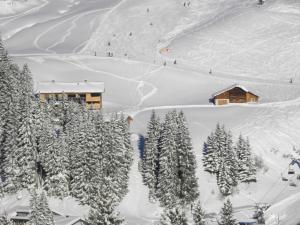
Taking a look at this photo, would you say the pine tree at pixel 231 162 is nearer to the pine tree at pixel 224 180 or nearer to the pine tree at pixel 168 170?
the pine tree at pixel 224 180

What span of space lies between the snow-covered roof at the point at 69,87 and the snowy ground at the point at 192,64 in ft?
11.7

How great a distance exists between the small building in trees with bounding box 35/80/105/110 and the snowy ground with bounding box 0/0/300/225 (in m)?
2.49

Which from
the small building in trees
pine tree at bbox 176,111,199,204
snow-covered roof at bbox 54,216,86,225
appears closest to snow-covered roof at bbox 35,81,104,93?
the small building in trees

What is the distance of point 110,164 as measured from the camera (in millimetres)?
82750

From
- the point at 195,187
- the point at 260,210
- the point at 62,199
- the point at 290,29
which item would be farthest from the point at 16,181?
the point at 290,29

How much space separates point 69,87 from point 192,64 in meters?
33.0

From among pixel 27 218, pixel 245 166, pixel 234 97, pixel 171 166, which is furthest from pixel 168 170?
pixel 234 97

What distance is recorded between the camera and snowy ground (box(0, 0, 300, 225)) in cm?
8631

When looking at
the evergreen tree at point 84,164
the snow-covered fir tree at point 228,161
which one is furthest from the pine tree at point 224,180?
the evergreen tree at point 84,164

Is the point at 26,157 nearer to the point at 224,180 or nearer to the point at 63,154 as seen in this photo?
the point at 63,154

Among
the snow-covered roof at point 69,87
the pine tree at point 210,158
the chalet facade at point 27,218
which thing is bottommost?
the chalet facade at point 27,218

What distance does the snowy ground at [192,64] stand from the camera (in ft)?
283

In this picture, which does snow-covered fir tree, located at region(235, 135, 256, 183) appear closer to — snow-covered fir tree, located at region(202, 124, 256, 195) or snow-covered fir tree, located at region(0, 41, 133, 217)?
snow-covered fir tree, located at region(202, 124, 256, 195)

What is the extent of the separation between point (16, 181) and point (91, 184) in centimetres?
1025
